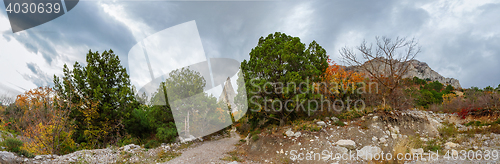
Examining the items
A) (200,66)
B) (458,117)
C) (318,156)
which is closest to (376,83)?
(458,117)

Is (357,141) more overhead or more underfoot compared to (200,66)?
more underfoot

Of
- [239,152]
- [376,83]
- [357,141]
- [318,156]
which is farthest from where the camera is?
[376,83]

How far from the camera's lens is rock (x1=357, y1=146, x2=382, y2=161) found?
327 inches

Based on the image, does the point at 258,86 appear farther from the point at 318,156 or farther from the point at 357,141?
the point at 357,141

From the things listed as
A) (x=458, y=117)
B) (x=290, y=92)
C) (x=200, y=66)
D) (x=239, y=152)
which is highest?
(x=200, y=66)

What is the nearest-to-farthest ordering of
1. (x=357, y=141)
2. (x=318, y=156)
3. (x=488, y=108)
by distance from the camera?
(x=318, y=156) < (x=357, y=141) < (x=488, y=108)

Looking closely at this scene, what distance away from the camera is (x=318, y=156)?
859cm

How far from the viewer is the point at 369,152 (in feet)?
27.8

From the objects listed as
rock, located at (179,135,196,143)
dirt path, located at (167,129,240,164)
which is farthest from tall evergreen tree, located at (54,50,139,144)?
dirt path, located at (167,129,240,164)

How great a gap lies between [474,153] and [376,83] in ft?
24.2

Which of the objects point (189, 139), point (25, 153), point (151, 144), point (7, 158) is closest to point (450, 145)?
point (189, 139)

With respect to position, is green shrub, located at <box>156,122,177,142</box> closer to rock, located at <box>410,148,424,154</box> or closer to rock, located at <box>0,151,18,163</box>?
rock, located at <box>0,151,18,163</box>

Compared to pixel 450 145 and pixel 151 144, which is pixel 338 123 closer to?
pixel 450 145

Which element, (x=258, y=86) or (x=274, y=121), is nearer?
(x=258, y=86)
